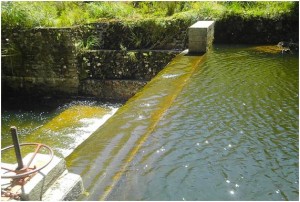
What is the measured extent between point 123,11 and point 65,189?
8819 mm

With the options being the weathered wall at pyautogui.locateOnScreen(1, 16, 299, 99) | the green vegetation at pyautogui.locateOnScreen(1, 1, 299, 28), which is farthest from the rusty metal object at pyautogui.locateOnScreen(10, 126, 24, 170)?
the green vegetation at pyautogui.locateOnScreen(1, 1, 299, 28)

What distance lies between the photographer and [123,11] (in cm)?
1077

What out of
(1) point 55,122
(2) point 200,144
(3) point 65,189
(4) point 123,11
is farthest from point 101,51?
(3) point 65,189

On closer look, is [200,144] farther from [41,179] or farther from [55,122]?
[55,122]

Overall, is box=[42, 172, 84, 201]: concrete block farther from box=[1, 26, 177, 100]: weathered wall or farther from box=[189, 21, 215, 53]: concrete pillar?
box=[1, 26, 177, 100]: weathered wall

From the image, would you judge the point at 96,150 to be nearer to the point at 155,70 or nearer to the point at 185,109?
the point at 185,109

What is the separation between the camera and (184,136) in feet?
13.3

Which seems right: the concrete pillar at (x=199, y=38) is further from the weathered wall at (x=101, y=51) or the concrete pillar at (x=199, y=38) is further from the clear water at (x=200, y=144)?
the clear water at (x=200, y=144)

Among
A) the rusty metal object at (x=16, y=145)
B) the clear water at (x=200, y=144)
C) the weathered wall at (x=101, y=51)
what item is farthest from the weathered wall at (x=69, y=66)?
the rusty metal object at (x=16, y=145)

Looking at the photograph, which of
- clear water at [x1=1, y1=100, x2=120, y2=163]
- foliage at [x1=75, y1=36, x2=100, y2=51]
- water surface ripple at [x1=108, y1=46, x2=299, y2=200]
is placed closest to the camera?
water surface ripple at [x1=108, y1=46, x2=299, y2=200]

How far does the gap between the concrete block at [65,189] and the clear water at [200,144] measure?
130 mm

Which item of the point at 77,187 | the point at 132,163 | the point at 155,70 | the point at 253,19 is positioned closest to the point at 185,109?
the point at 132,163

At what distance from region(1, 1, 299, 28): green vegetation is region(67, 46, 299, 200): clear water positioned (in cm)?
389

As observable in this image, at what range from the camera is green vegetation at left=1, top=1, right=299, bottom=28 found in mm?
9250
